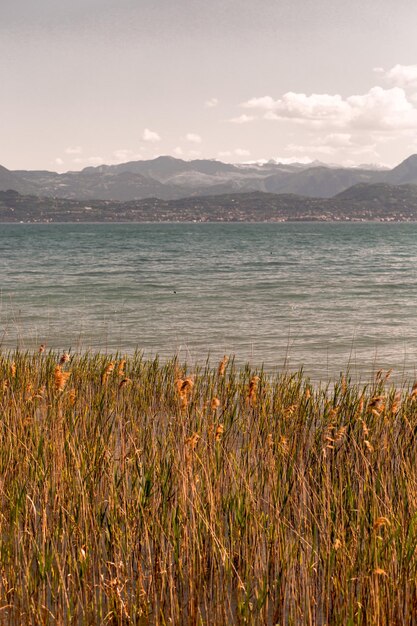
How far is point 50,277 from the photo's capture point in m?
38.9

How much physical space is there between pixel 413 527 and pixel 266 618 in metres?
1.04

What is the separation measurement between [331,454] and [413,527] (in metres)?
2.20

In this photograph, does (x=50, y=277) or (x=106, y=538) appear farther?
(x=50, y=277)

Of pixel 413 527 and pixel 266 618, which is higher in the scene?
pixel 413 527

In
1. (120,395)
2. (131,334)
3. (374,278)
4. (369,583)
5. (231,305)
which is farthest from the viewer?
(374,278)

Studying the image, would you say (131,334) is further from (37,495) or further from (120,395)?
(37,495)

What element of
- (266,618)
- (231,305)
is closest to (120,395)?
(266,618)

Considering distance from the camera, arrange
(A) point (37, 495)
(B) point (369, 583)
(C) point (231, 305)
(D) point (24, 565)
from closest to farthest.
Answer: (B) point (369, 583) < (D) point (24, 565) < (A) point (37, 495) < (C) point (231, 305)

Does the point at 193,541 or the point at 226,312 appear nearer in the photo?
the point at 193,541

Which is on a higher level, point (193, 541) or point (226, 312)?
point (193, 541)

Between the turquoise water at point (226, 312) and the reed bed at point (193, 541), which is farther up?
the reed bed at point (193, 541)

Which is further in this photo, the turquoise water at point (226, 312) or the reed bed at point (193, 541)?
the turquoise water at point (226, 312)

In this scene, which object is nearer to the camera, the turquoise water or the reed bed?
the reed bed

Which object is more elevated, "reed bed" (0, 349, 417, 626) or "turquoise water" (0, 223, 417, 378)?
"reed bed" (0, 349, 417, 626)
